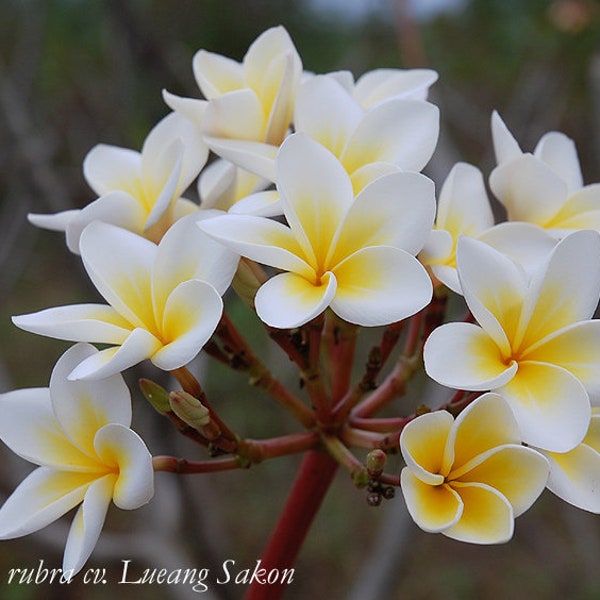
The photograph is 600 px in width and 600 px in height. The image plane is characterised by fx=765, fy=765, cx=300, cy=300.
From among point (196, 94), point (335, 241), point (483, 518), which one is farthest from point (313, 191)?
point (196, 94)

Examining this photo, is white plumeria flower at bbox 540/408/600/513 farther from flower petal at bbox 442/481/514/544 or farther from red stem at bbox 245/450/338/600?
red stem at bbox 245/450/338/600

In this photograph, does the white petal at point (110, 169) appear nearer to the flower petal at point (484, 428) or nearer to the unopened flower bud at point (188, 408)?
the unopened flower bud at point (188, 408)

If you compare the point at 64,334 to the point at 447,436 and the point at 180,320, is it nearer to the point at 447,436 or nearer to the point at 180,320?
the point at 180,320

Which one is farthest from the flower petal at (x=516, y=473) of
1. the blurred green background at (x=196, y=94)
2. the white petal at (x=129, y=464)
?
the blurred green background at (x=196, y=94)

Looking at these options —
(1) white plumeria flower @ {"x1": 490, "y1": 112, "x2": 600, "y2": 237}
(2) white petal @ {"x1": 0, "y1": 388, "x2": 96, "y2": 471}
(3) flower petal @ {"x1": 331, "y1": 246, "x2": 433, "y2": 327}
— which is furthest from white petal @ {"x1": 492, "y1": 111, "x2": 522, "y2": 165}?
(2) white petal @ {"x1": 0, "y1": 388, "x2": 96, "y2": 471}

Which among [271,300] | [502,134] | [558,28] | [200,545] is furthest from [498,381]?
[558,28]

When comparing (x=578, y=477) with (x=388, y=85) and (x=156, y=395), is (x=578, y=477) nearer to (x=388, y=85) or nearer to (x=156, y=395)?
(x=156, y=395)

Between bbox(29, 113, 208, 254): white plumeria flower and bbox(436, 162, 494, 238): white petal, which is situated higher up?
bbox(29, 113, 208, 254): white plumeria flower
